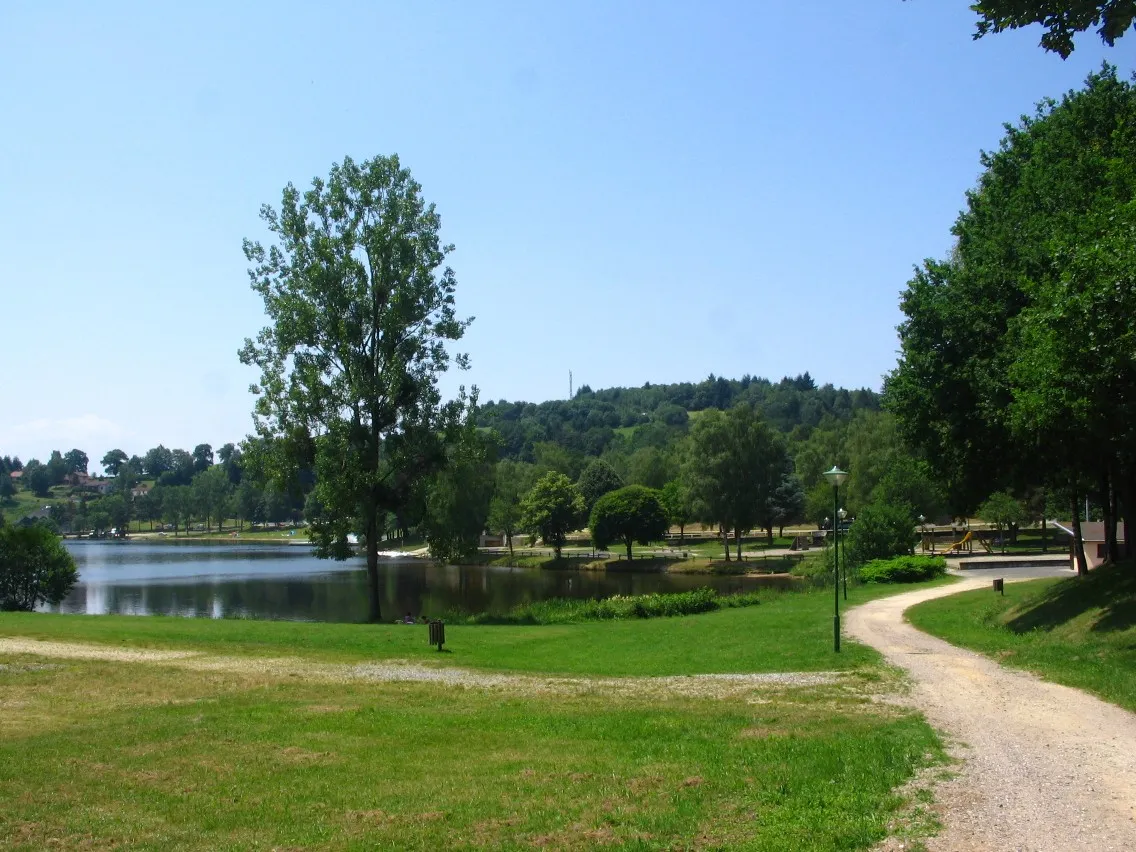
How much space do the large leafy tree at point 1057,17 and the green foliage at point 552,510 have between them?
284ft

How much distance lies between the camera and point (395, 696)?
1585cm

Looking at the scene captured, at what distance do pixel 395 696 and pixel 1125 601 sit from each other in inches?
618

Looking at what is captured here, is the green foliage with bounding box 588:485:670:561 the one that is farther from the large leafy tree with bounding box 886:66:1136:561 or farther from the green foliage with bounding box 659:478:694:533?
the large leafy tree with bounding box 886:66:1136:561

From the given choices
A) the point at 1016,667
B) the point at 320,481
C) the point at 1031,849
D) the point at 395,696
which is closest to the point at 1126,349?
the point at 1016,667

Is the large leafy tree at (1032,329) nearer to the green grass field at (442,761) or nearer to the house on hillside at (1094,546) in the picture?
the green grass field at (442,761)

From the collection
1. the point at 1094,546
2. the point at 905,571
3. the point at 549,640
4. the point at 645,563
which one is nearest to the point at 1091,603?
the point at 549,640

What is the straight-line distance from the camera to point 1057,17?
A: 6637 millimetres

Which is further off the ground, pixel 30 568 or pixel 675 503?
pixel 675 503

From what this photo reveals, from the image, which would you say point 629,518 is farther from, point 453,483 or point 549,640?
point 549,640

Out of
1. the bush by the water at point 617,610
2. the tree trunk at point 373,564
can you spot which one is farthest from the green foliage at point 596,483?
the tree trunk at point 373,564

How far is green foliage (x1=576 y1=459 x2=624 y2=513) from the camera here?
350 ft

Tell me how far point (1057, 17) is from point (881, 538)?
44874mm

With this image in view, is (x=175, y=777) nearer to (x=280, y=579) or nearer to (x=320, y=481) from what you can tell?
(x=320, y=481)

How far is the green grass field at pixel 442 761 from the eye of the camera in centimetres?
798
